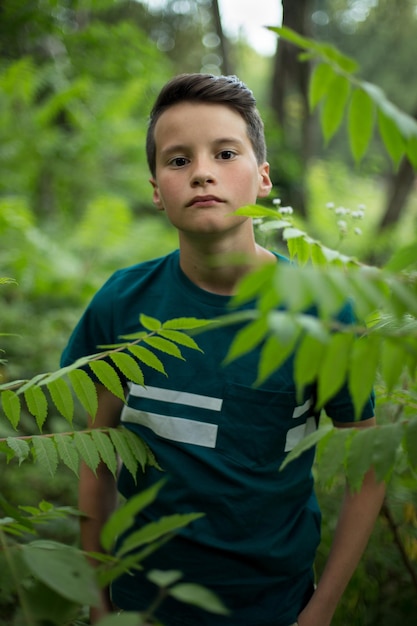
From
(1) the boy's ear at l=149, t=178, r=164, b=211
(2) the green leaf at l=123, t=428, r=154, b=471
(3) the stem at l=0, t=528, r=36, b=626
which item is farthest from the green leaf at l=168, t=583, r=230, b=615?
(1) the boy's ear at l=149, t=178, r=164, b=211

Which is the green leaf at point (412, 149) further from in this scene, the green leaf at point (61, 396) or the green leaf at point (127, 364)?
the green leaf at point (61, 396)

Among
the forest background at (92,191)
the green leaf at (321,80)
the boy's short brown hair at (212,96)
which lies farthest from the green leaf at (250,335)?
the forest background at (92,191)

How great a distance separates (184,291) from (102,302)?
246 millimetres

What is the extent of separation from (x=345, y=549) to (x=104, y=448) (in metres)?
0.69

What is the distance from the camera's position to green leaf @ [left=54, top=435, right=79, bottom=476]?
1.31 m

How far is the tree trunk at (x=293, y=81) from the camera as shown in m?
5.40

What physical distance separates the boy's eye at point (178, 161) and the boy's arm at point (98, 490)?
A: 659mm

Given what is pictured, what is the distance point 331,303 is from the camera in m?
0.71

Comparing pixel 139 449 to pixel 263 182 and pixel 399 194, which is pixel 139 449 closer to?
pixel 263 182

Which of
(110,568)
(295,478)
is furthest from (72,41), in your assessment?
(110,568)

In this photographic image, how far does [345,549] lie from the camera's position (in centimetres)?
154

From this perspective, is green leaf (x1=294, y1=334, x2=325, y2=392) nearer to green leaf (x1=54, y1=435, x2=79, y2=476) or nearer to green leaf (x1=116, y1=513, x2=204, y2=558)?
green leaf (x1=116, y1=513, x2=204, y2=558)

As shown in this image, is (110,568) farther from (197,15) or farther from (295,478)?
(197,15)

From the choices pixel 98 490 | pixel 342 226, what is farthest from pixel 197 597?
pixel 342 226
